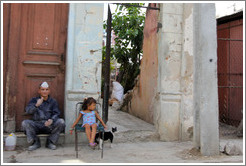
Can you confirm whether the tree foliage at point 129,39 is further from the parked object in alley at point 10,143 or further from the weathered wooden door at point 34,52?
the parked object in alley at point 10,143

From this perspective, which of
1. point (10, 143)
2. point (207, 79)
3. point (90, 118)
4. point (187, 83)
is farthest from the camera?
point (187, 83)

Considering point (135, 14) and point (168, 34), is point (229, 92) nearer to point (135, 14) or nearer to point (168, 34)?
point (168, 34)

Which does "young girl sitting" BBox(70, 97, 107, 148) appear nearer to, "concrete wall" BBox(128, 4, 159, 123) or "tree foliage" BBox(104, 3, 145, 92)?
"concrete wall" BBox(128, 4, 159, 123)

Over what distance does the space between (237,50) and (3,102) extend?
5961 mm

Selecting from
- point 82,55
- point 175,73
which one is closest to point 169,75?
point 175,73

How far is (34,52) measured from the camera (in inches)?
199

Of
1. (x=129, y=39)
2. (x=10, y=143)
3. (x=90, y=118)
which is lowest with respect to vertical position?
(x=10, y=143)

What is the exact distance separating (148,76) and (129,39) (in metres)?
3.01

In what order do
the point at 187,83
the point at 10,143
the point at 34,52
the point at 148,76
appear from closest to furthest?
the point at 10,143, the point at 34,52, the point at 187,83, the point at 148,76

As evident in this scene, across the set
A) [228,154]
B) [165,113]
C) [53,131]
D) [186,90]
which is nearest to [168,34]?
[186,90]

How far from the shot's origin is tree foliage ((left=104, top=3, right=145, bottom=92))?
10250 mm

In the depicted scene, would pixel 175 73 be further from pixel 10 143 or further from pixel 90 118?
pixel 10 143

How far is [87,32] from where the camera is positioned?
510 cm

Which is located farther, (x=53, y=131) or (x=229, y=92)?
(x=229, y=92)
